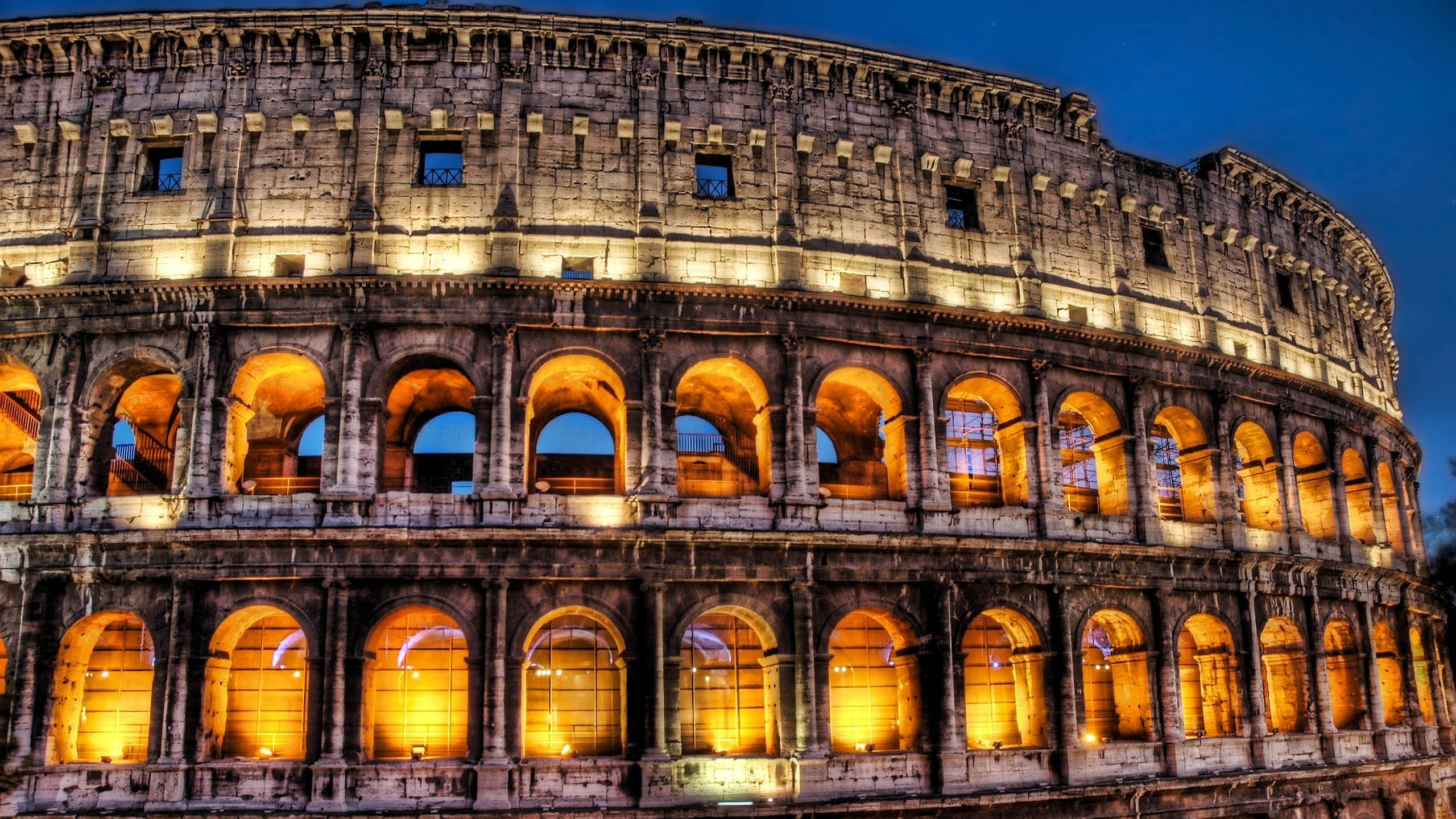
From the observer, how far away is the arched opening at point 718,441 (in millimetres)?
23625

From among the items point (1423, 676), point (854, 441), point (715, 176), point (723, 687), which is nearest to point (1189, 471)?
point (854, 441)

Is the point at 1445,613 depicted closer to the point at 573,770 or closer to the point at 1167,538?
the point at 1167,538

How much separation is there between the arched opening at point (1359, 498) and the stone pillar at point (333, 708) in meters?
23.8

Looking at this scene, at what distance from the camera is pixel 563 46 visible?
22.3 m

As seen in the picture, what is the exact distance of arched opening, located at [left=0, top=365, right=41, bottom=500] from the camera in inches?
920

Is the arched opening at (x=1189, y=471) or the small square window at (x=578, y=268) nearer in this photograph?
the small square window at (x=578, y=268)

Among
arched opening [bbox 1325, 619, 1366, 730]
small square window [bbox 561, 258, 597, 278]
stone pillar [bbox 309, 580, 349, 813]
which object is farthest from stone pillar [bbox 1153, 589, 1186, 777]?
stone pillar [bbox 309, 580, 349, 813]

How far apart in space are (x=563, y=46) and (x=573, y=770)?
13.4 m

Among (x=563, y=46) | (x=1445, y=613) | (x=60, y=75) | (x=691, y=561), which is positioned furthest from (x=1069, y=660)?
(x=60, y=75)

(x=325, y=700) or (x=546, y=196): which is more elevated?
(x=546, y=196)

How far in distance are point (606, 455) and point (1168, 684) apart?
12.4 m

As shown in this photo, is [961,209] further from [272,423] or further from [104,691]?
[104,691]

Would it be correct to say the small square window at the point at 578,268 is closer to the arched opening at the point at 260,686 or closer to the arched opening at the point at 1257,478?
the arched opening at the point at 260,686

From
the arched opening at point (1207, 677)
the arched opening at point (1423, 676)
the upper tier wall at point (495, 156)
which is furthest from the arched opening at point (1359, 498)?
the upper tier wall at point (495, 156)
